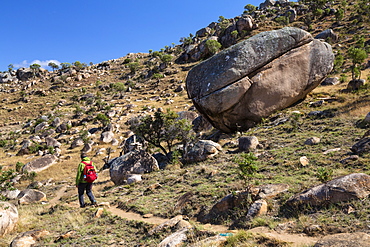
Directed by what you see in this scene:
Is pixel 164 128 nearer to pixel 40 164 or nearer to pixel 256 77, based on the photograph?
pixel 256 77

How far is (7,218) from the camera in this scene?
8906 millimetres

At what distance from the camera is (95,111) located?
165ft

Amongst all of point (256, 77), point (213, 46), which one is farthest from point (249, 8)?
point (256, 77)

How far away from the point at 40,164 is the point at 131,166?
657 inches

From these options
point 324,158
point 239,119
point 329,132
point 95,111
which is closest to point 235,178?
point 324,158

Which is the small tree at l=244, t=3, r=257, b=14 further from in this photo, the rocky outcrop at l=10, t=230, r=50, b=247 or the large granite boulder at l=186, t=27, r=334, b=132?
the rocky outcrop at l=10, t=230, r=50, b=247

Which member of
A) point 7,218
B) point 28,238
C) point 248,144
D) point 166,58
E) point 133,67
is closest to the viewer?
point 28,238

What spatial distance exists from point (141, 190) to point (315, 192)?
8.73 m

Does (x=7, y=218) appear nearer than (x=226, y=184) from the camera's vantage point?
Yes

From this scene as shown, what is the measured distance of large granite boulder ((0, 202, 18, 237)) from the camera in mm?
8606

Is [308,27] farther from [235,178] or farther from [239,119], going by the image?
[235,178]

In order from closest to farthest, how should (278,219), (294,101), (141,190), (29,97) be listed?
(278,219) < (141,190) < (294,101) < (29,97)

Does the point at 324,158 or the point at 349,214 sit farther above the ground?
the point at 349,214

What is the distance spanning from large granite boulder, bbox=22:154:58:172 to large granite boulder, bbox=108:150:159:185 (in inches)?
584
